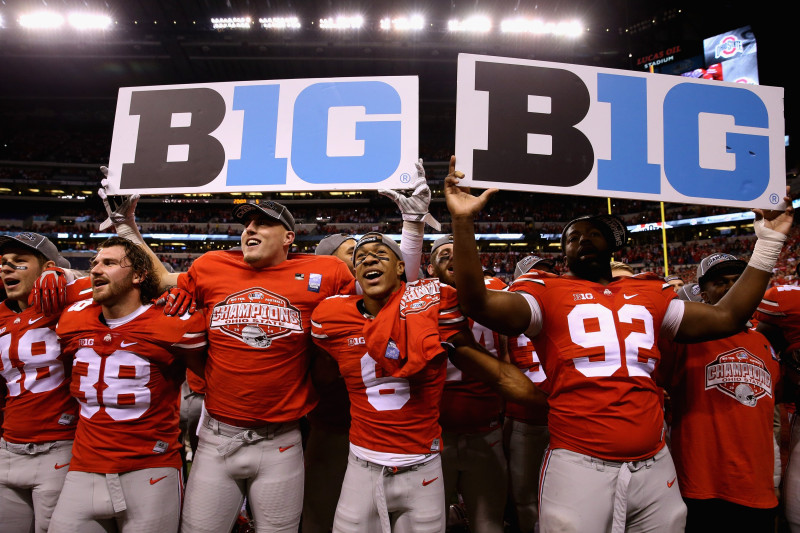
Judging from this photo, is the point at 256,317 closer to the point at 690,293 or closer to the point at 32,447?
the point at 32,447

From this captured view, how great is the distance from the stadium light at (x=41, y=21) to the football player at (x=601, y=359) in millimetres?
31764

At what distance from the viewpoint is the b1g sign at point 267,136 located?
271 cm

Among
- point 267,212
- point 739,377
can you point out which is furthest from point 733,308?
point 267,212

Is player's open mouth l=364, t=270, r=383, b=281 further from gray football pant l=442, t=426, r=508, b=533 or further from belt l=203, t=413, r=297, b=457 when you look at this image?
gray football pant l=442, t=426, r=508, b=533

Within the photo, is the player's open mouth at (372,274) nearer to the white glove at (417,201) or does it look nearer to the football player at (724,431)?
the white glove at (417,201)

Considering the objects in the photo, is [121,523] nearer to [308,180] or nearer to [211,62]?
[308,180]

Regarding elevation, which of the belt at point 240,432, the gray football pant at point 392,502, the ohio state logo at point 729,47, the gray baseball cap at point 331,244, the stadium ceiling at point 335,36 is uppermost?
the stadium ceiling at point 335,36

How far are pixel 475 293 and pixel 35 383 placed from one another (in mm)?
2834

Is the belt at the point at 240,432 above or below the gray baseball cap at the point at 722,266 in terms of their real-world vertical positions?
below

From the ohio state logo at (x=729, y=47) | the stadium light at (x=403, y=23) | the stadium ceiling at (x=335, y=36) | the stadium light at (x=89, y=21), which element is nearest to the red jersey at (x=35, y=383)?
the stadium ceiling at (x=335, y=36)

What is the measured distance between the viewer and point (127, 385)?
8.02 ft

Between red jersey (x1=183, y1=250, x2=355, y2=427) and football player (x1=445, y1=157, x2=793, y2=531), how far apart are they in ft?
3.64

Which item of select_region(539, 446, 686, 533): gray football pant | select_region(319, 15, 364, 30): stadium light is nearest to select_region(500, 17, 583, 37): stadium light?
select_region(319, 15, 364, 30): stadium light

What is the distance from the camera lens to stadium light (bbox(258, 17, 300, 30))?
24594 millimetres
